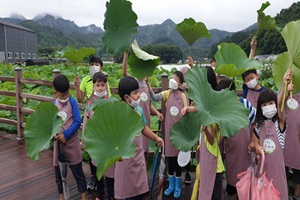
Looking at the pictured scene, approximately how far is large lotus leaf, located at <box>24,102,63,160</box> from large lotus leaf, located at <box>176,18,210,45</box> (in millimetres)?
1352

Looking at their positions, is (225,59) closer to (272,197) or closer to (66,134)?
(272,197)

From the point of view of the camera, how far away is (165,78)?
12.3 ft

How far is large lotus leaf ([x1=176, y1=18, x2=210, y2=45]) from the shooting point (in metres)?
2.70

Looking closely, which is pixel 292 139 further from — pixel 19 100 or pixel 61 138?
pixel 19 100

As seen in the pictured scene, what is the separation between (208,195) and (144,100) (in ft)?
4.10

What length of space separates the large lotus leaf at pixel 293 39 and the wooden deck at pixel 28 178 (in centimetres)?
181

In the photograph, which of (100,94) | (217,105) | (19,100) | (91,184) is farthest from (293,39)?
(19,100)

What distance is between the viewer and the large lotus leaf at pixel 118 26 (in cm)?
259

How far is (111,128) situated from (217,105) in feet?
2.52

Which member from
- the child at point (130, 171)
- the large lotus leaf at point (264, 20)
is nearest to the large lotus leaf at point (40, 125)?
the child at point (130, 171)

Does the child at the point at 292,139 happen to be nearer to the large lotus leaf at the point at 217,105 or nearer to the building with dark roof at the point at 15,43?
the large lotus leaf at the point at 217,105

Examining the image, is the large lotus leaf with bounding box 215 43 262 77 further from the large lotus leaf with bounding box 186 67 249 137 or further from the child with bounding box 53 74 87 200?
the child with bounding box 53 74 87 200

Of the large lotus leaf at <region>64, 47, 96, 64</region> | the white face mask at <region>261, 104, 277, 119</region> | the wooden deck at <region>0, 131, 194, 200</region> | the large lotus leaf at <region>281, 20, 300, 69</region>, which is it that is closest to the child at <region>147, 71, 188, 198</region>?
the wooden deck at <region>0, 131, 194, 200</region>

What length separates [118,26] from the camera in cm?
273
